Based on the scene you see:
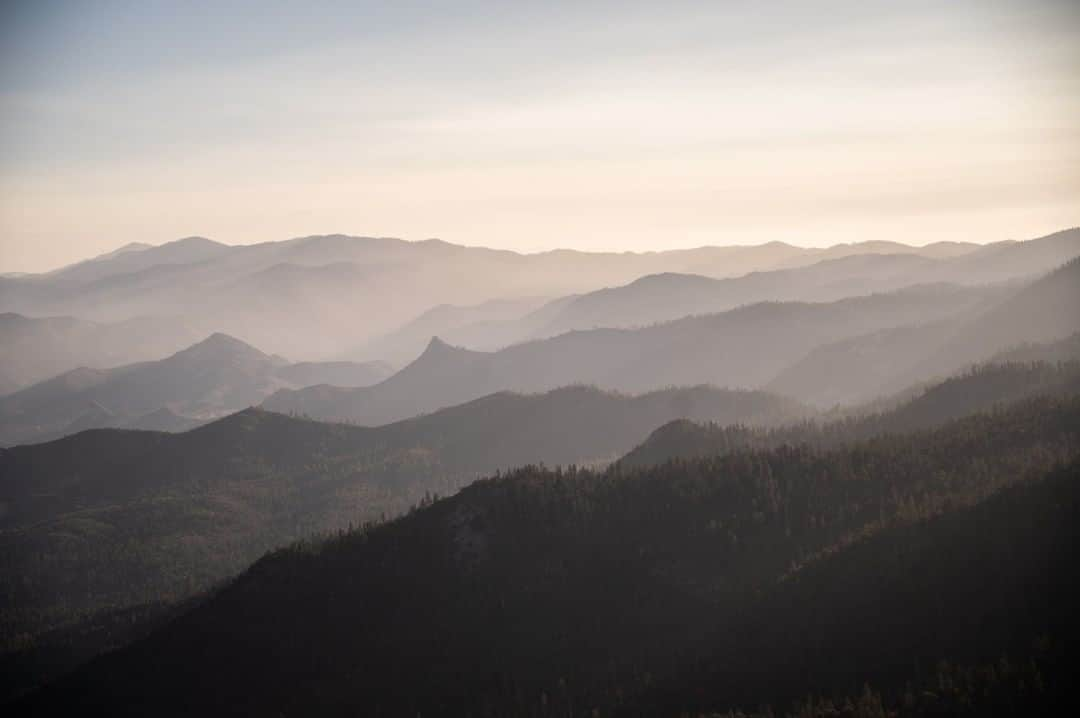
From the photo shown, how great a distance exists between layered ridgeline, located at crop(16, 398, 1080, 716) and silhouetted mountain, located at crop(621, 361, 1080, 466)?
80.7 ft

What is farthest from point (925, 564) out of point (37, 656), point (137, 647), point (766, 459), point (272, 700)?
point (37, 656)

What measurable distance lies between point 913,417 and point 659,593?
86669 mm

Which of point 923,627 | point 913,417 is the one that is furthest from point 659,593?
point 913,417

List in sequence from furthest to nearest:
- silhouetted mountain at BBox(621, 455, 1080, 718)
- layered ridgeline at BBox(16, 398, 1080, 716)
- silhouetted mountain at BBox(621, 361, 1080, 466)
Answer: silhouetted mountain at BBox(621, 361, 1080, 466)
layered ridgeline at BBox(16, 398, 1080, 716)
silhouetted mountain at BBox(621, 455, 1080, 718)

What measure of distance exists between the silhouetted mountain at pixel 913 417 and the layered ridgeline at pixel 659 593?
80.7 feet

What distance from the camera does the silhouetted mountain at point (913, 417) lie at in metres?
164

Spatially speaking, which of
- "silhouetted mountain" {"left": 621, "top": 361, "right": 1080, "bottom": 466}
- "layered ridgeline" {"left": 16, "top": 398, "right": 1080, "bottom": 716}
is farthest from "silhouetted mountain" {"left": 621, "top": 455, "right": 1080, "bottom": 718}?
"silhouetted mountain" {"left": 621, "top": 361, "right": 1080, "bottom": 466}

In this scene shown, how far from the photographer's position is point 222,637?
418ft

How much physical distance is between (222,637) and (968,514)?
98.0 m

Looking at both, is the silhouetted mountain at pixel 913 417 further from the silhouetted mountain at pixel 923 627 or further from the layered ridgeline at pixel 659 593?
the silhouetted mountain at pixel 923 627

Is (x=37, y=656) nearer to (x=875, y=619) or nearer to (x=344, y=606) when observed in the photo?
(x=344, y=606)

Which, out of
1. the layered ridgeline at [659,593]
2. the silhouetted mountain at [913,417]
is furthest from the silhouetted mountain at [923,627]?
the silhouetted mountain at [913,417]

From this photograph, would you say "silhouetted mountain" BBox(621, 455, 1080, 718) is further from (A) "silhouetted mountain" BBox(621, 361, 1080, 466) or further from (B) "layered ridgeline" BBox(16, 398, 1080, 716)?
(A) "silhouetted mountain" BBox(621, 361, 1080, 466)

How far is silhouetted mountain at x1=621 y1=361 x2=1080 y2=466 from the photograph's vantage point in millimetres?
164500
